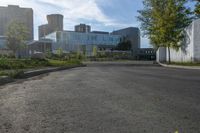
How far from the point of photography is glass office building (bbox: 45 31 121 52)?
14950 centimetres

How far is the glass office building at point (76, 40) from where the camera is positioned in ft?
490

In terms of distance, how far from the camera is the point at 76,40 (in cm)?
15425

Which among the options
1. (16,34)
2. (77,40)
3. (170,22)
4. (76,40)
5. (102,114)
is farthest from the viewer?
(77,40)

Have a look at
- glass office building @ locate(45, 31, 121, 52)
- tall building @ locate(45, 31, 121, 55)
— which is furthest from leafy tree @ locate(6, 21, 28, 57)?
glass office building @ locate(45, 31, 121, 52)

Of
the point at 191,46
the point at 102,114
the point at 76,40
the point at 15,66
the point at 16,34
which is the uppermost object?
the point at 76,40

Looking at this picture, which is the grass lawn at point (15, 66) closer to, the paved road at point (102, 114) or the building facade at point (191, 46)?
the paved road at point (102, 114)

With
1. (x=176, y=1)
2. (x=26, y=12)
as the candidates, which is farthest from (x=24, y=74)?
(x=26, y=12)

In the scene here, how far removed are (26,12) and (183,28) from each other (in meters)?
121

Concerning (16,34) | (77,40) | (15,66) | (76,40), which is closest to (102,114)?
(15,66)

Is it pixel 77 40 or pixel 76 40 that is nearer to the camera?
pixel 76 40

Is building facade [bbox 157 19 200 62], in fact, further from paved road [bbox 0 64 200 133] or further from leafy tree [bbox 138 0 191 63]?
paved road [bbox 0 64 200 133]

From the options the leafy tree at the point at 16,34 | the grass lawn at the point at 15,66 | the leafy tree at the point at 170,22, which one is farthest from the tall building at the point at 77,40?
the grass lawn at the point at 15,66

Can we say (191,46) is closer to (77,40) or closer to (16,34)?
(16,34)

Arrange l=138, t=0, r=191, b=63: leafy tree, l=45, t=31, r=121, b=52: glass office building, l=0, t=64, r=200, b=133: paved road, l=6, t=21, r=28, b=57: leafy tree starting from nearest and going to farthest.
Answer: l=0, t=64, r=200, b=133: paved road < l=138, t=0, r=191, b=63: leafy tree < l=6, t=21, r=28, b=57: leafy tree < l=45, t=31, r=121, b=52: glass office building
